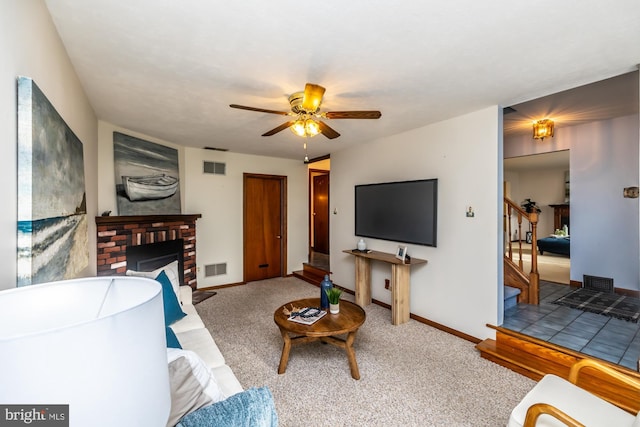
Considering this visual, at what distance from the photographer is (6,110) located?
0.98 m

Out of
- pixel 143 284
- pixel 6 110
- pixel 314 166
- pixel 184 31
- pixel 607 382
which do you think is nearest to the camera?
pixel 143 284

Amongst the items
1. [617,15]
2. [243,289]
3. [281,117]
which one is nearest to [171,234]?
[243,289]

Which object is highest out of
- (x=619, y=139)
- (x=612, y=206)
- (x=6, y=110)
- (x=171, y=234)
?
(x=619, y=139)

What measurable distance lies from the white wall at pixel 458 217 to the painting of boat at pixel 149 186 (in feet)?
9.87

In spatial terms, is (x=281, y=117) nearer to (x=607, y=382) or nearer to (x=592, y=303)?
(x=607, y=382)

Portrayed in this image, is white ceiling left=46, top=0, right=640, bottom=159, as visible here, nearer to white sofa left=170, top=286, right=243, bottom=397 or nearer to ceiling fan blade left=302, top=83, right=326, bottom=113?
ceiling fan blade left=302, top=83, right=326, bottom=113

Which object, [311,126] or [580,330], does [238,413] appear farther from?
[580,330]

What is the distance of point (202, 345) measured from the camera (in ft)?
6.84

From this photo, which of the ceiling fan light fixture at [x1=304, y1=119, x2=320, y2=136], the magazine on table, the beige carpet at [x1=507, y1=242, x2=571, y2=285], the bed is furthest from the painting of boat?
the bed

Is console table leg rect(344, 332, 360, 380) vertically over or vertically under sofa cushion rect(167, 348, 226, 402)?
under

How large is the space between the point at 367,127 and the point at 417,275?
194cm

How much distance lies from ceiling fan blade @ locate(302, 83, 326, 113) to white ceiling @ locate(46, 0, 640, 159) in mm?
97

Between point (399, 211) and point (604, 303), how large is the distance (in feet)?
8.44

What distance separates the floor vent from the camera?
12.8 feet
